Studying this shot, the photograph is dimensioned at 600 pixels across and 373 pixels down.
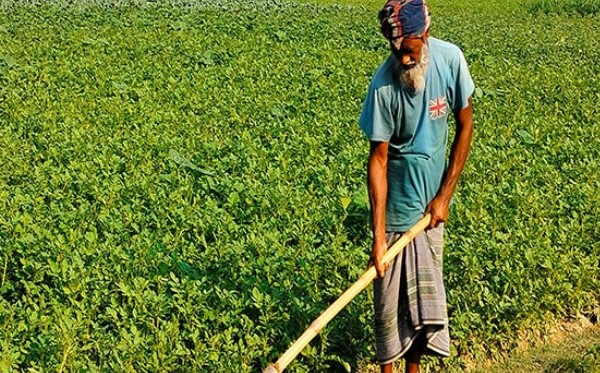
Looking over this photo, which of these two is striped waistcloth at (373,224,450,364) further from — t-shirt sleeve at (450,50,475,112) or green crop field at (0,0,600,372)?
t-shirt sleeve at (450,50,475,112)

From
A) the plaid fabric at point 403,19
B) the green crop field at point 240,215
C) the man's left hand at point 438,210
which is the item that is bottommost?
the green crop field at point 240,215

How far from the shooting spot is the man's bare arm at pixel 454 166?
498 cm

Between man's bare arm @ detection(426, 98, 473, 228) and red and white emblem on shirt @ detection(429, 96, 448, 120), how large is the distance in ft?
0.39

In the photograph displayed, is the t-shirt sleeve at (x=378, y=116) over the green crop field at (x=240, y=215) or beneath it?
over

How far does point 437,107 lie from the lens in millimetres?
4848

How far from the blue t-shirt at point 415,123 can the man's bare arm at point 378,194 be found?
90 millimetres

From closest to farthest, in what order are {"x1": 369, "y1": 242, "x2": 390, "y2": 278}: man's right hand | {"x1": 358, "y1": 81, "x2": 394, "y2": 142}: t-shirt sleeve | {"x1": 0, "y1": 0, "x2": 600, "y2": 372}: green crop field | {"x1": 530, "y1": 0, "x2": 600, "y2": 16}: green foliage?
{"x1": 358, "y1": 81, "x2": 394, "y2": 142}: t-shirt sleeve → {"x1": 369, "y1": 242, "x2": 390, "y2": 278}: man's right hand → {"x1": 0, "y1": 0, "x2": 600, "y2": 372}: green crop field → {"x1": 530, "y1": 0, "x2": 600, "y2": 16}: green foliage

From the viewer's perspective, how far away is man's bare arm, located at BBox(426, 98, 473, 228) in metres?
4.98

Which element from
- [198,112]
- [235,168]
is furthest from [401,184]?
[198,112]

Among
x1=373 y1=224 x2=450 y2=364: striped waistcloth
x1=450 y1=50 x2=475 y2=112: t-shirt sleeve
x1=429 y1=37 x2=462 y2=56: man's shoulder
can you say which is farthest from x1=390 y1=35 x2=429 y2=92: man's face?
x1=373 y1=224 x2=450 y2=364: striped waistcloth

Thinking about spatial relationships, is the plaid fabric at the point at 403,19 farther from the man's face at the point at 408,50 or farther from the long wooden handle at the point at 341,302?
the long wooden handle at the point at 341,302

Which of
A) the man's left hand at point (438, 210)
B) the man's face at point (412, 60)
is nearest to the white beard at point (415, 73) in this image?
the man's face at point (412, 60)

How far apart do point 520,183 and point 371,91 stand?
12.2 ft

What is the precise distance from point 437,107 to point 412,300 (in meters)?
1.14
